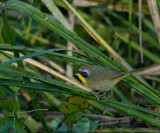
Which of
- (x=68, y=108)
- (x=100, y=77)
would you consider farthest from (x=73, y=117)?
(x=100, y=77)

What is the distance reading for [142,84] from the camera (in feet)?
6.91

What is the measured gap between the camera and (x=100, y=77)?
2.47 m

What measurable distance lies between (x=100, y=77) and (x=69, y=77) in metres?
0.71

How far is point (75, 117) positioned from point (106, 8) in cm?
258

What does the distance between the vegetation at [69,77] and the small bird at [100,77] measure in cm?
9

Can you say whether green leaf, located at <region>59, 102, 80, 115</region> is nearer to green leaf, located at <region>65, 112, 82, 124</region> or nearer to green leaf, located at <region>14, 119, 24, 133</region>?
green leaf, located at <region>65, 112, 82, 124</region>

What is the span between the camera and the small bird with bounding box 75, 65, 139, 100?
2266 millimetres

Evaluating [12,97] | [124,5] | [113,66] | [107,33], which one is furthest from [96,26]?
[113,66]

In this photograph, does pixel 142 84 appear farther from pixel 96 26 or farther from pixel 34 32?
pixel 34 32

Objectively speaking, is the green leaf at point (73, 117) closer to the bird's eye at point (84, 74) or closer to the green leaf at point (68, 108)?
the green leaf at point (68, 108)

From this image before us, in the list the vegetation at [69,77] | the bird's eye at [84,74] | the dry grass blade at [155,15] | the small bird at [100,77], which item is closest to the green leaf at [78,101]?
the vegetation at [69,77]

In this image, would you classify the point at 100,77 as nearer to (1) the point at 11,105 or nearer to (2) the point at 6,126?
(1) the point at 11,105

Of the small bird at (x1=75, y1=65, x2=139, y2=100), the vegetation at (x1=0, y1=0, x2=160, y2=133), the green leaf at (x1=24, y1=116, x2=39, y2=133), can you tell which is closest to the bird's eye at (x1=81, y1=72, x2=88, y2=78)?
the small bird at (x1=75, y1=65, x2=139, y2=100)

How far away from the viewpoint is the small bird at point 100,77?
227cm
